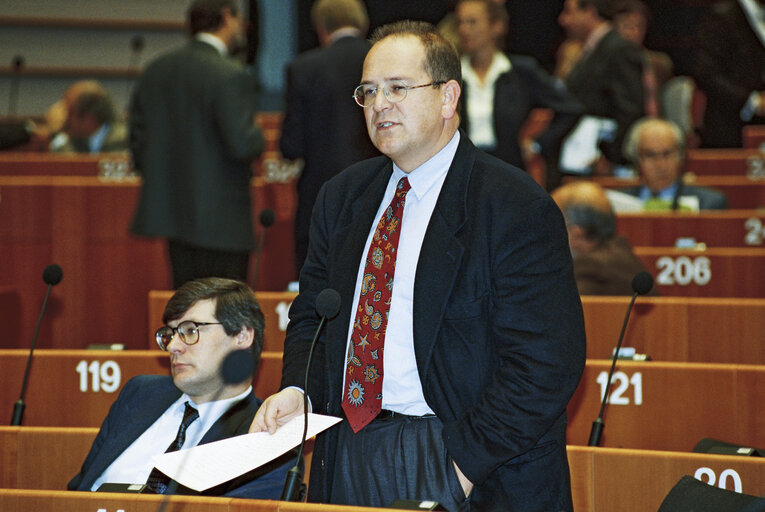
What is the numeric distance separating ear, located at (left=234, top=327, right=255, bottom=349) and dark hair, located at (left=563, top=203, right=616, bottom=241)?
71.5 inches

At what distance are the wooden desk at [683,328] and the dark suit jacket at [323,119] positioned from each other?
4.09 ft

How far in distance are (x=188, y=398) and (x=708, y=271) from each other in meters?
2.56

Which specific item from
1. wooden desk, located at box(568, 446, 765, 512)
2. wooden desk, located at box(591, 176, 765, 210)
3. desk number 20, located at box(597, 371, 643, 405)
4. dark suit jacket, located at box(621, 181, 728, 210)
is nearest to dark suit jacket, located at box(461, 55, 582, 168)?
dark suit jacket, located at box(621, 181, 728, 210)

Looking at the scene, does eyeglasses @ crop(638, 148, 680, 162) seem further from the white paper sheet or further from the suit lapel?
the white paper sheet

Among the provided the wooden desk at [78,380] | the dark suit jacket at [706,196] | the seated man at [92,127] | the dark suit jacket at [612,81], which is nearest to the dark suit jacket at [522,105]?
the dark suit jacket at [612,81]

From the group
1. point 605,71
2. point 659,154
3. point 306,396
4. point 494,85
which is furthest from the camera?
point 605,71

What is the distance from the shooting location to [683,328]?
391 cm

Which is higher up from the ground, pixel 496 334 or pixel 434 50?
pixel 434 50

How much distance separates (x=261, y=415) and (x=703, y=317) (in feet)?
7.20

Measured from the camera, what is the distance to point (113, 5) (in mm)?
9953

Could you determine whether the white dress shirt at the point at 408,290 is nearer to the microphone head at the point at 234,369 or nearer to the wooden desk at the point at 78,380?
the microphone head at the point at 234,369

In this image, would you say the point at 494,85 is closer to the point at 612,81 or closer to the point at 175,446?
the point at 612,81

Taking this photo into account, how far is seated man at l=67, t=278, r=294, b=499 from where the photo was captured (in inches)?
113

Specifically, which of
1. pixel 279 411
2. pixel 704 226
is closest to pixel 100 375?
pixel 279 411
